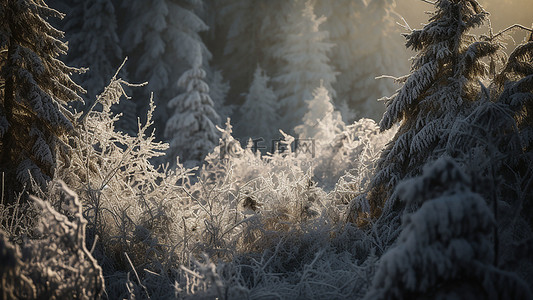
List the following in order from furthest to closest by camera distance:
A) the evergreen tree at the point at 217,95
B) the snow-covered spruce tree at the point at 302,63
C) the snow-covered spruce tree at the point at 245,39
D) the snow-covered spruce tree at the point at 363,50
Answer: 1. the snow-covered spruce tree at the point at 245,39
2. the snow-covered spruce tree at the point at 363,50
3. the evergreen tree at the point at 217,95
4. the snow-covered spruce tree at the point at 302,63

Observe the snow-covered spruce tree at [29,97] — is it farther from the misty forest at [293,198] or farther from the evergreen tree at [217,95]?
the evergreen tree at [217,95]

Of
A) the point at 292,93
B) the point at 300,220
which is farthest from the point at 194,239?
the point at 292,93

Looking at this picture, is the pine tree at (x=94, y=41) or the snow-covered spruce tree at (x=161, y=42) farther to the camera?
the snow-covered spruce tree at (x=161, y=42)

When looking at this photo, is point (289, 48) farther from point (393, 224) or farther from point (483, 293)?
point (483, 293)

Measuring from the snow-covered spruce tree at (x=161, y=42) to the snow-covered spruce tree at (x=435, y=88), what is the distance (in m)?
18.1

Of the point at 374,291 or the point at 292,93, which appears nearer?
the point at 374,291

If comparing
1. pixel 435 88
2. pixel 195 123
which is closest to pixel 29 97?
pixel 435 88

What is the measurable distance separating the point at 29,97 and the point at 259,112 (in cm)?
1873

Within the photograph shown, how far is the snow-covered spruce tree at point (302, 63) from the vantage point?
71.7ft

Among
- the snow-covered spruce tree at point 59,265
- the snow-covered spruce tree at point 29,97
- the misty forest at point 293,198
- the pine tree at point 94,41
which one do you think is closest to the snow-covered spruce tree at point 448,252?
the misty forest at point 293,198

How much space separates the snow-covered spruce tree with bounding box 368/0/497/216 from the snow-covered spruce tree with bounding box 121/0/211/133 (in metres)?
18.1

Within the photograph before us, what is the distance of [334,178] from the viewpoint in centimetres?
839

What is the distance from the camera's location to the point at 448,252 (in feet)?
5.90

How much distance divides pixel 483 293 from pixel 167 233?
3048 millimetres
